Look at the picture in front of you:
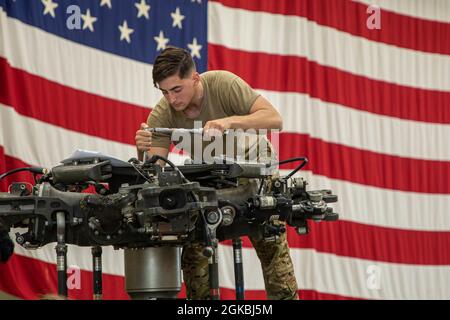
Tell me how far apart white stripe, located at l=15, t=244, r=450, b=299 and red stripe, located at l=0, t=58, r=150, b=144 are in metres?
0.82

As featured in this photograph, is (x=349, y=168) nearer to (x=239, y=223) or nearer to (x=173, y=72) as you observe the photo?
(x=173, y=72)

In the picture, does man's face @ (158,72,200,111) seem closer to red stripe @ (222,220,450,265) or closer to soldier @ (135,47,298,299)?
soldier @ (135,47,298,299)

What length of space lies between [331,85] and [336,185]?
78 cm

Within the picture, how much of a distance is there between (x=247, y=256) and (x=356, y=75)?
179 centimetres

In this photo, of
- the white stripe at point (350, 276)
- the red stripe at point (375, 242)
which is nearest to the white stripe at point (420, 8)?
the red stripe at point (375, 242)

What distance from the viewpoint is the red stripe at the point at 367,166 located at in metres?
6.28

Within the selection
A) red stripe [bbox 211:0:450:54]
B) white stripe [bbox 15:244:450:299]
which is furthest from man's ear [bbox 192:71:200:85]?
red stripe [bbox 211:0:450:54]

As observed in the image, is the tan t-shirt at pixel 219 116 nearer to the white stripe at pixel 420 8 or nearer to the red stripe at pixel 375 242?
the red stripe at pixel 375 242

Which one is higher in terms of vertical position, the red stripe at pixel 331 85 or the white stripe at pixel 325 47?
the white stripe at pixel 325 47

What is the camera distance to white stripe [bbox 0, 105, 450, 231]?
4.78 meters

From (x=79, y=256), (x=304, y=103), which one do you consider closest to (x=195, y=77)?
(x=79, y=256)

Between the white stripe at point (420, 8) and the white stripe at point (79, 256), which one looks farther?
the white stripe at point (420, 8)

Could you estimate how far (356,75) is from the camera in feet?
21.8
